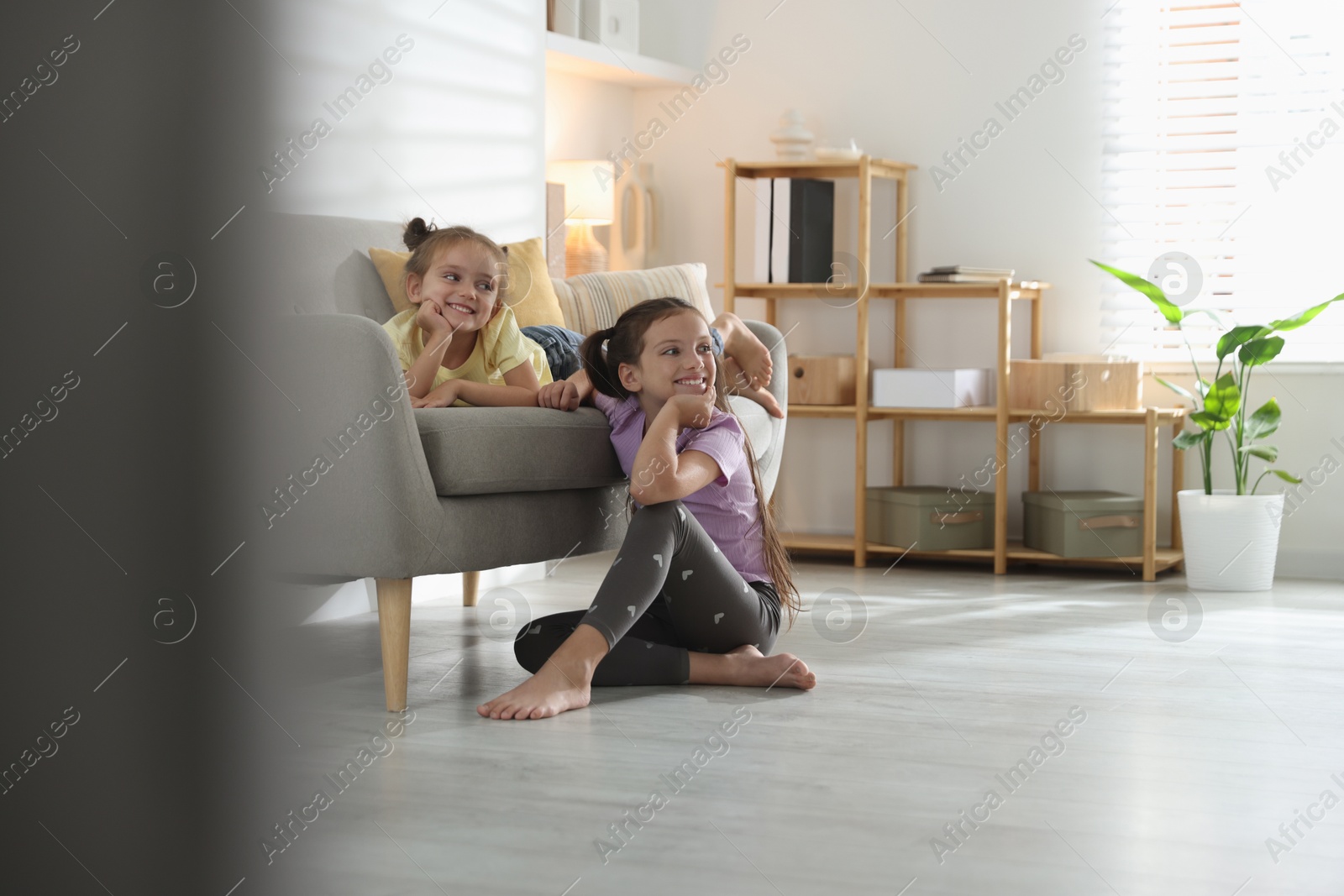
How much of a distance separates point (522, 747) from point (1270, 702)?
1.07 metres

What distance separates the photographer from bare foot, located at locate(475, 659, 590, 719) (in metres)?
1.67

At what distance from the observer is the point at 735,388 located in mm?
2312

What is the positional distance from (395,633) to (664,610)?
418 mm

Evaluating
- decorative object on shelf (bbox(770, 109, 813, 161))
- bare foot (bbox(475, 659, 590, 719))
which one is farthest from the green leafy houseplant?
bare foot (bbox(475, 659, 590, 719))

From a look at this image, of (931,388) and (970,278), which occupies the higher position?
(970,278)

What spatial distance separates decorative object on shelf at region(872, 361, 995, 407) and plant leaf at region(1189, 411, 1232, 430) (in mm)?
468

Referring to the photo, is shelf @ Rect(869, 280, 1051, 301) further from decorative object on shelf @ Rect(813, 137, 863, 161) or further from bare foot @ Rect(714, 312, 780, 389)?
bare foot @ Rect(714, 312, 780, 389)

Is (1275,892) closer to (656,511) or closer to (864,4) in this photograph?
(656,511)

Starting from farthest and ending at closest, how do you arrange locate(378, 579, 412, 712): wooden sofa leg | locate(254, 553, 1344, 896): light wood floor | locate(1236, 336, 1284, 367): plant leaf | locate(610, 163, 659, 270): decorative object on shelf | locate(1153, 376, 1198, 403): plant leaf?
1. locate(610, 163, 659, 270): decorative object on shelf
2. locate(1153, 376, 1198, 403): plant leaf
3. locate(1236, 336, 1284, 367): plant leaf
4. locate(378, 579, 412, 712): wooden sofa leg
5. locate(254, 553, 1344, 896): light wood floor

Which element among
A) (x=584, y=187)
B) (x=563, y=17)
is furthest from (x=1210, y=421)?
(x=563, y=17)

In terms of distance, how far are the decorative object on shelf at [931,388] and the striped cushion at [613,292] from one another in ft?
2.45

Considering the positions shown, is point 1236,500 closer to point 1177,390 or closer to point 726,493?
point 1177,390

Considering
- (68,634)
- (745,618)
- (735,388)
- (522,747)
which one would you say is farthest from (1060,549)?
(68,634)

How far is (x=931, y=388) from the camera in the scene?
332cm
